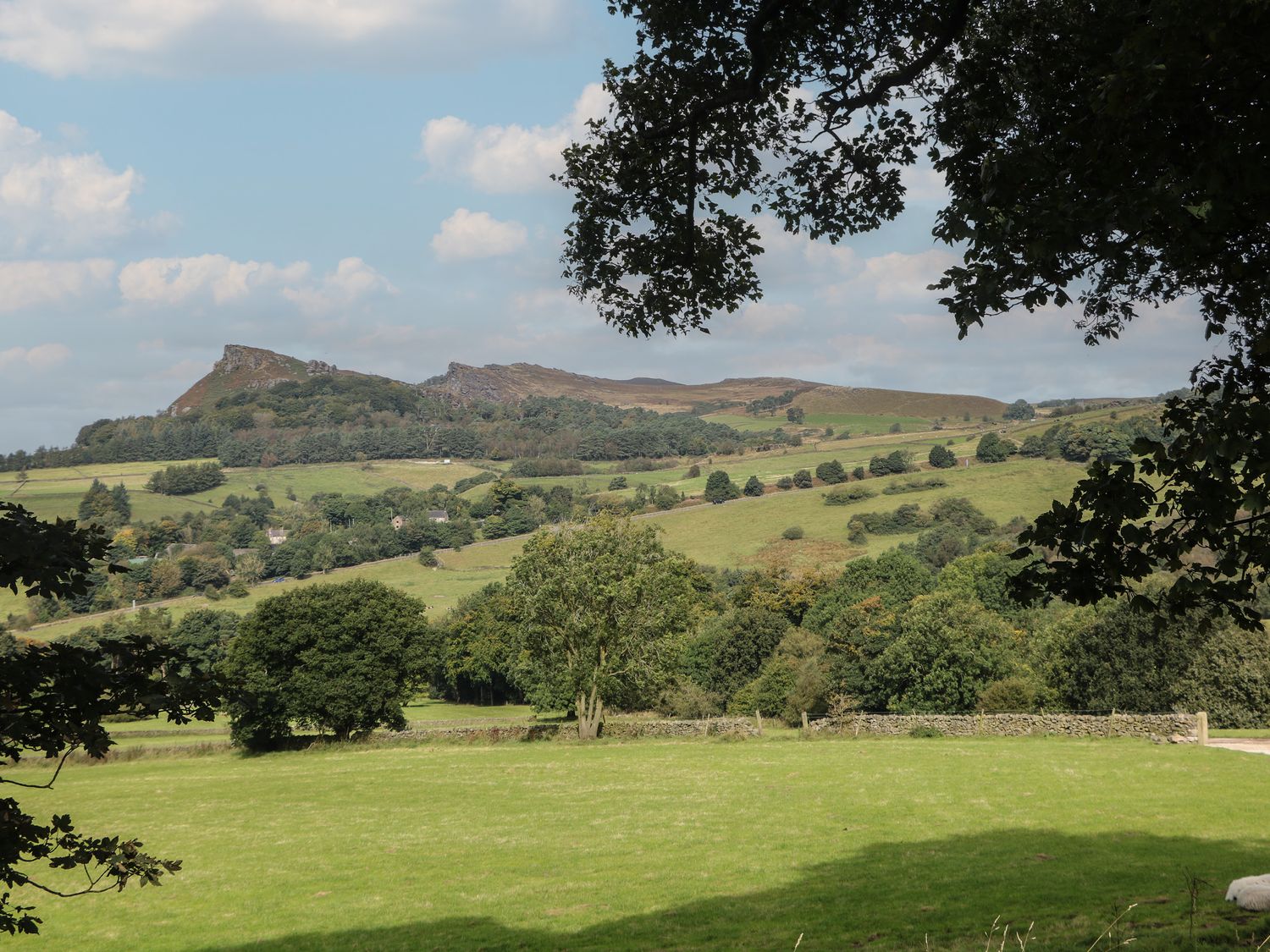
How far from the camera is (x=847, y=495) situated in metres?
156

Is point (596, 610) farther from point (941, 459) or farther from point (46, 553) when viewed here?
point (941, 459)

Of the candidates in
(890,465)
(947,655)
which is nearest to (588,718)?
(947,655)

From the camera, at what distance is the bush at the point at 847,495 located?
509ft

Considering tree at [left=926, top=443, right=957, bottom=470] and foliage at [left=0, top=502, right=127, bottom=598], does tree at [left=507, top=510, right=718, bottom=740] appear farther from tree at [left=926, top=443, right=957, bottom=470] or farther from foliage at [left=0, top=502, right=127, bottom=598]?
tree at [left=926, top=443, right=957, bottom=470]

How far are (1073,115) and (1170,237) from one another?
1.56m

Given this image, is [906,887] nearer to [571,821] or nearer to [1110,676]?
[571,821]

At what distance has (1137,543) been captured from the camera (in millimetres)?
7273

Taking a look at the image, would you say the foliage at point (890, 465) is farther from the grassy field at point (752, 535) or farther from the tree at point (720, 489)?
the tree at point (720, 489)

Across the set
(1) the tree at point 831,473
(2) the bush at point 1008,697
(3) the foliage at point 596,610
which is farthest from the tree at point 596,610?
(1) the tree at point 831,473

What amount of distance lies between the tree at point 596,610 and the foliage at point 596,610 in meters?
0.05

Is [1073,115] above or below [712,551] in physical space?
above

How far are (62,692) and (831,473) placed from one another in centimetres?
17218

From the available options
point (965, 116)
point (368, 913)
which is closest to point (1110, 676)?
point (368, 913)

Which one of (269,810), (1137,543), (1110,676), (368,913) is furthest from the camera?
(1110,676)
